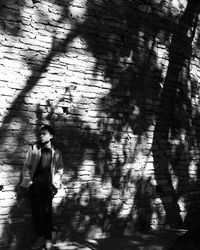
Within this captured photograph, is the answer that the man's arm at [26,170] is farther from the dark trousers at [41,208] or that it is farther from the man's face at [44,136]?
the man's face at [44,136]

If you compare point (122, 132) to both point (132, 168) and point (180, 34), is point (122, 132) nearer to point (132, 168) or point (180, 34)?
point (132, 168)

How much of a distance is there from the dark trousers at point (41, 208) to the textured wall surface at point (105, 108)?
22 centimetres

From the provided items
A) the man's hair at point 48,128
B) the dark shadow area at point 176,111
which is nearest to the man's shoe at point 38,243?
the man's hair at point 48,128

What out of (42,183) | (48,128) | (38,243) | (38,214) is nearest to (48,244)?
(38,243)

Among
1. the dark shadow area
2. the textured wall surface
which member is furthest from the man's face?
the dark shadow area

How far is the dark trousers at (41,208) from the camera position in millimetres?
5211

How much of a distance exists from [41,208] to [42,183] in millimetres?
346

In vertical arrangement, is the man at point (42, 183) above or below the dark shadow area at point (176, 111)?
below

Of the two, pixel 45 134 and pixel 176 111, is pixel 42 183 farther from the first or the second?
pixel 176 111

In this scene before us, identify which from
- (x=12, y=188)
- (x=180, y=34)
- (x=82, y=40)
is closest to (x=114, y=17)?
(x=82, y=40)

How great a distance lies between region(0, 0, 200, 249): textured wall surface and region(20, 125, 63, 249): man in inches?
7.1

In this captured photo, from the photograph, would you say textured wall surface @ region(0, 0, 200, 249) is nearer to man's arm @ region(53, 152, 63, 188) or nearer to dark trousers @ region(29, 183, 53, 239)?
dark trousers @ region(29, 183, 53, 239)

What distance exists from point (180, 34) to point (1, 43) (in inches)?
142

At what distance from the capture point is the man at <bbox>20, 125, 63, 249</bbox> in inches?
205
